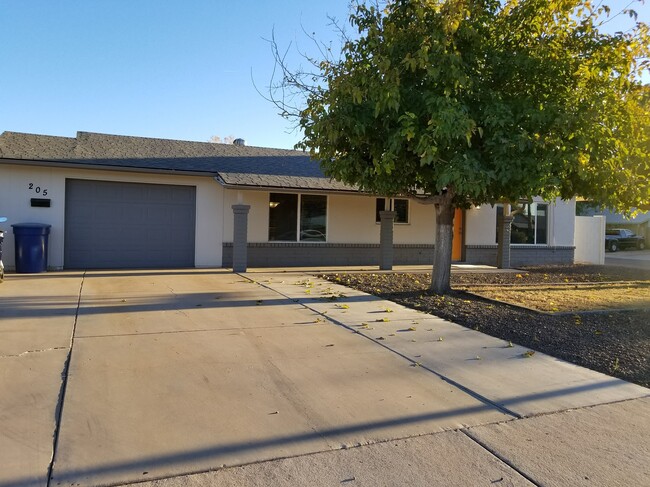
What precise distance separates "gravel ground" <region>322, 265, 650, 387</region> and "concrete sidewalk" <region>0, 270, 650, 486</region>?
0.48m

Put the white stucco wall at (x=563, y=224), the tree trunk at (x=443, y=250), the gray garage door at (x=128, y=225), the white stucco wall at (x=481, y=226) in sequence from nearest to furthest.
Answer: the tree trunk at (x=443, y=250) → the gray garage door at (x=128, y=225) → the white stucco wall at (x=481, y=226) → the white stucco wall at (x=563, y=224)

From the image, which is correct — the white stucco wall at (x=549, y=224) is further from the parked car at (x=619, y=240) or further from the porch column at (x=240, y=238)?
the parked car at (x=619, y=240)

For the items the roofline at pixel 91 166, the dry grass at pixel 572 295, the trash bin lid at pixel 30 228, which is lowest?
the dry grass at pixel 572 295

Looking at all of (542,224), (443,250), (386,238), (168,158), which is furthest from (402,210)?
(168,158)

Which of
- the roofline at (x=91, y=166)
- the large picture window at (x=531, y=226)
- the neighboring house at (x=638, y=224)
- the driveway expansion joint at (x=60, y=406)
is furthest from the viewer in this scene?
the neighboring house at (x=638, y=224)

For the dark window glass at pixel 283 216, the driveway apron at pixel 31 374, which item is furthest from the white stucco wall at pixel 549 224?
the driveway apron at pixel 31 374

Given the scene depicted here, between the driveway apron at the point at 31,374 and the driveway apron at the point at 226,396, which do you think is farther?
the driveway apron at the point at 226,396

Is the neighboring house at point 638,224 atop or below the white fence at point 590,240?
atop

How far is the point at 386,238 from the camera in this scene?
15070 millimetres

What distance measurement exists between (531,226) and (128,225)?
1495 centimetres

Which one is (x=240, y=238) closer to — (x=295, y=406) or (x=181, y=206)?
(x=181, y=206)

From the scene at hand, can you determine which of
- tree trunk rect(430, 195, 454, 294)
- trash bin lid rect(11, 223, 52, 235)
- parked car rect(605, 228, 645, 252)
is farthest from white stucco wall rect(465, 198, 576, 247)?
parked car rect(605, 228, 645, 252)

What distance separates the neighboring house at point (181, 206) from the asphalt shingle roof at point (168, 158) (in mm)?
37

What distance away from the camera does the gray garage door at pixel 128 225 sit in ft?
43.4
